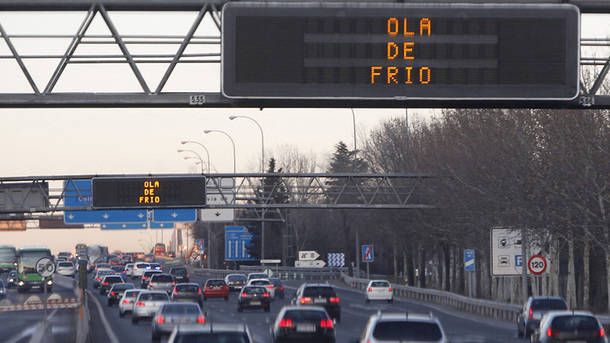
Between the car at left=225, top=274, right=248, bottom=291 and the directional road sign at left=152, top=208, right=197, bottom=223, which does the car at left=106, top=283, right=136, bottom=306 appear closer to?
the directional road sign at left=152, top=208, right=197, bottom=223

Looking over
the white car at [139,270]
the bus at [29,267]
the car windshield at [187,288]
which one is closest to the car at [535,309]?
the car windshield at [187,288]

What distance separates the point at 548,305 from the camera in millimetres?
39125

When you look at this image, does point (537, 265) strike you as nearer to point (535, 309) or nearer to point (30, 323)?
point (535, 309)

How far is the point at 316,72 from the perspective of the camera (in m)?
17.0

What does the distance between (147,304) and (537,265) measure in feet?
52.3

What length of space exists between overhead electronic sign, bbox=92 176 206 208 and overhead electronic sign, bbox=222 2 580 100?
44329mm

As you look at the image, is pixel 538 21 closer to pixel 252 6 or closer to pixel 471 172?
pixel 252 6

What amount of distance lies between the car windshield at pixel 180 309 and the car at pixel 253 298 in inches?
792

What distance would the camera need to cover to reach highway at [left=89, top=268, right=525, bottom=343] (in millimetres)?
39438

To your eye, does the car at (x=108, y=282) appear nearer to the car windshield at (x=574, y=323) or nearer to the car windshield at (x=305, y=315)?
the car windshield at (x=305, y=315)

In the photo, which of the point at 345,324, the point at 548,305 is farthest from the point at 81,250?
the point at 548,305

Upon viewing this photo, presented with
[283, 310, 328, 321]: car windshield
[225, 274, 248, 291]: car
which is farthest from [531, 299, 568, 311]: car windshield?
[225, 274, 248, 291]: car

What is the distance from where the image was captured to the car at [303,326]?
1148 inches

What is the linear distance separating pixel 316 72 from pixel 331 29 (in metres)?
→ 0.65
